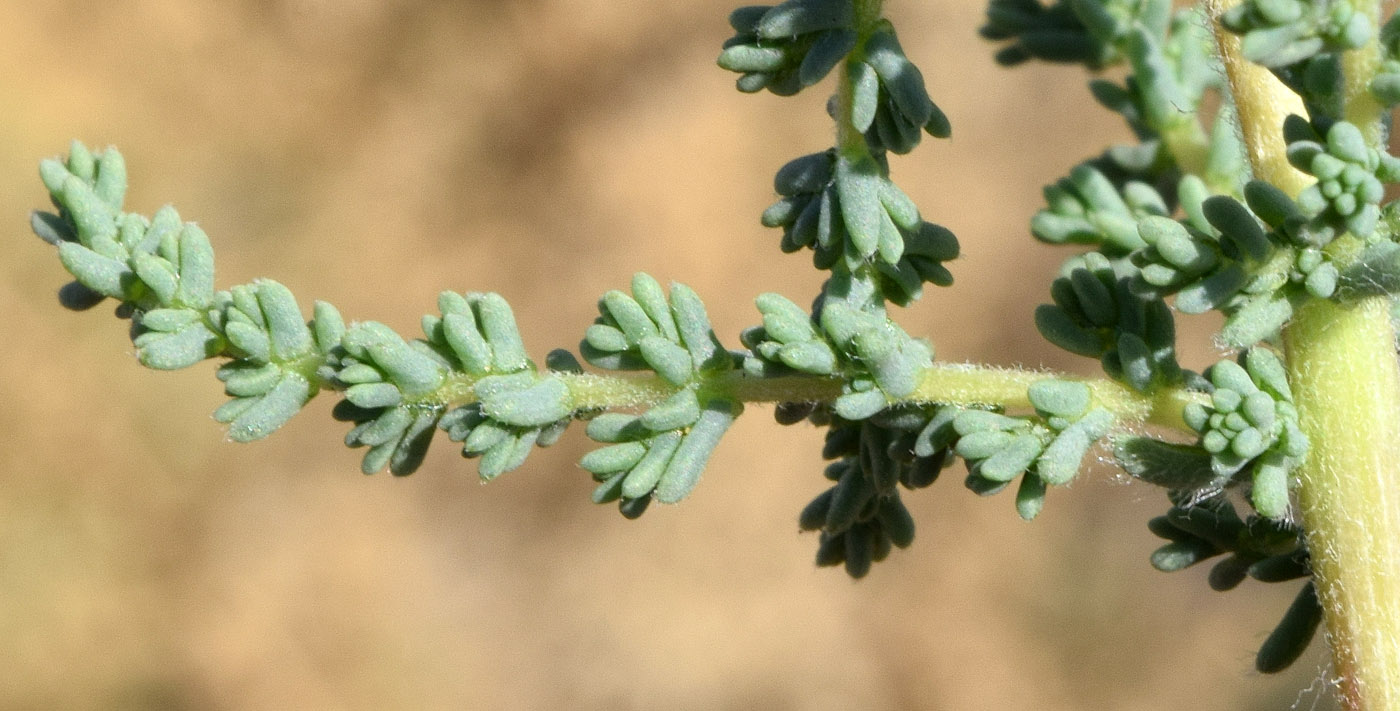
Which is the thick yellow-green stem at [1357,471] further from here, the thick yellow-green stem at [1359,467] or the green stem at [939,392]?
the green stem at [939,392]

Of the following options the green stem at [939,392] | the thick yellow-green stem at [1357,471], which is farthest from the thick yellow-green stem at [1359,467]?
the green stem at [939,392]

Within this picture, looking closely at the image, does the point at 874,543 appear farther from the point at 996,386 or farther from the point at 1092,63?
the point at 1092,63

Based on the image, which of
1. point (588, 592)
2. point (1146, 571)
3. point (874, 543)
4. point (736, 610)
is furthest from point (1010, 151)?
point (874, 543)

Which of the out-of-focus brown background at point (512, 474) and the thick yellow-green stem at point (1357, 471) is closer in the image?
the thick yellow-green stem at point (1357, 471)

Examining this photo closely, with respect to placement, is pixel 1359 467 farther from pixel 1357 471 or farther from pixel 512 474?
pixel 512 474

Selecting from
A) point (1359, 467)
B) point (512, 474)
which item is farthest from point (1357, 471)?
point (512, 474)

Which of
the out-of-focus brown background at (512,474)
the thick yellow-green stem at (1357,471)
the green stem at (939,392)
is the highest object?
the green stem at (939,392)

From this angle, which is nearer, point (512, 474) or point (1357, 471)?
point (1357, 471)
